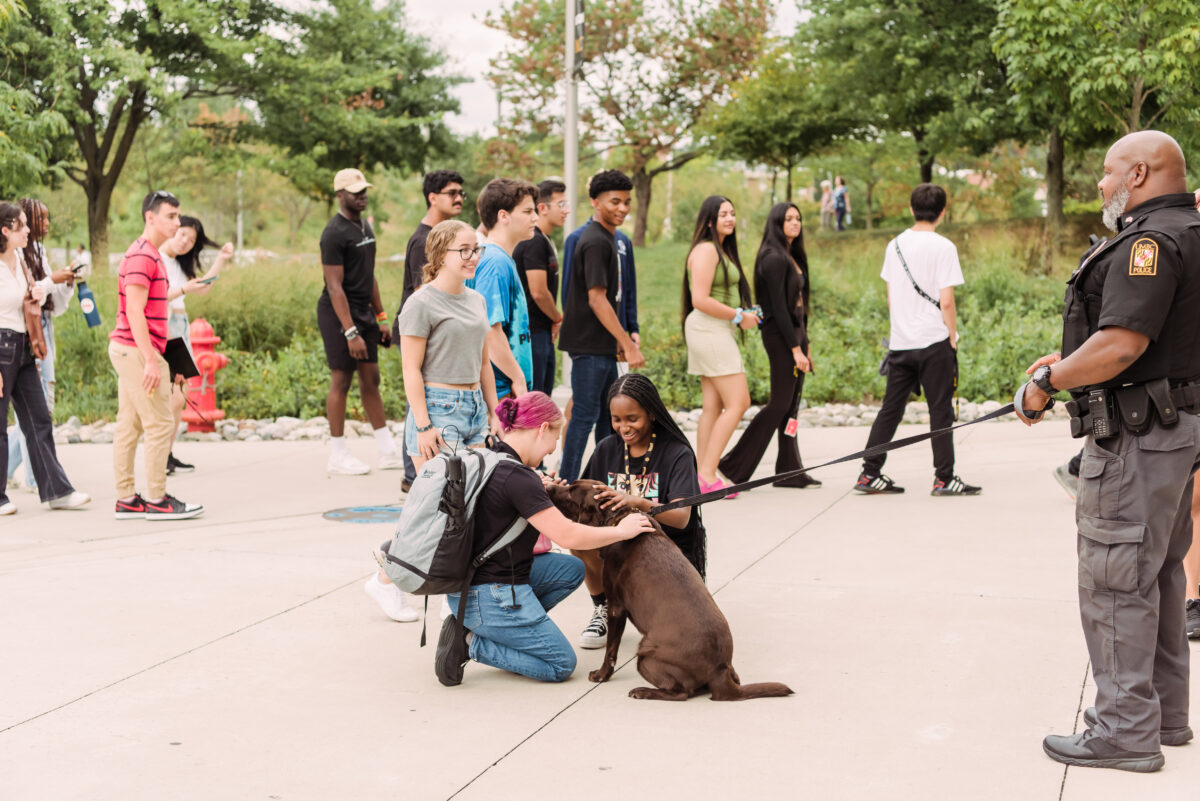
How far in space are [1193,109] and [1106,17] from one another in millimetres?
1897

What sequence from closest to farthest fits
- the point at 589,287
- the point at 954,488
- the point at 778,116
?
1. the point at 589,287
2. the point at 954,488
3. the point at 778,116

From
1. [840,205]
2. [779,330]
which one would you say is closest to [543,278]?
[779,330]

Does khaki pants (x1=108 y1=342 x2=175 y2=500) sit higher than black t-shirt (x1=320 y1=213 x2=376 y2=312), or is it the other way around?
black t-shirt (x1=320 y1=213 x2=376 y2=312)

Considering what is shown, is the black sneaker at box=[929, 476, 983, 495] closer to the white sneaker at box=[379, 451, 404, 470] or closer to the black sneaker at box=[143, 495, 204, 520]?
the white sneaker at box=[379, 451, 404, 470]

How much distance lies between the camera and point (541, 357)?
23.2 feet

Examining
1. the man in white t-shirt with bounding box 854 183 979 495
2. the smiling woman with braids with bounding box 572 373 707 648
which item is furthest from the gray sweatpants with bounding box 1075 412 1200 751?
the man in white t-shirt with bounding box 854 183 979 495

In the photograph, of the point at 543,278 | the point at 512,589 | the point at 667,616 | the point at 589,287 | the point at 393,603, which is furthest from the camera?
the point at 543,278

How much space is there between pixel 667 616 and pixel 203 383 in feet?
26.0

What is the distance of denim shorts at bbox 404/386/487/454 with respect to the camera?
202 inches

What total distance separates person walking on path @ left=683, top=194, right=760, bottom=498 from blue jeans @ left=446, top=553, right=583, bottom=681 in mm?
3024

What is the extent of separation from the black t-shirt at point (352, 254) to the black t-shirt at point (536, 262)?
4.72 feet

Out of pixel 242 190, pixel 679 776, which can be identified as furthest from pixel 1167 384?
pixel 242 190

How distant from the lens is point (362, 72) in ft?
99.9

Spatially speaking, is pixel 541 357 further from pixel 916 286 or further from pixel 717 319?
pixel 916 286
